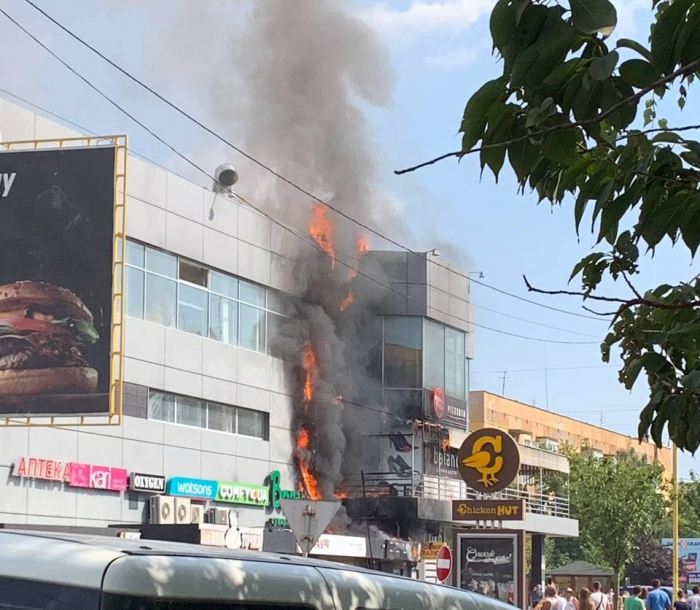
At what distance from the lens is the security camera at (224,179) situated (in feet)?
113

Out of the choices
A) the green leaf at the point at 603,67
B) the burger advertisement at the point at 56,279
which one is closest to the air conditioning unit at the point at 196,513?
the burger advertisement at the point at 56,279

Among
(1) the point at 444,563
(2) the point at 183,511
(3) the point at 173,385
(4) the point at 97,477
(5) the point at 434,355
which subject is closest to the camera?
(1) the point at 444,563

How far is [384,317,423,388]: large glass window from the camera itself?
4153 centimetres

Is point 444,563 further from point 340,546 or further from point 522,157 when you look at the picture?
point 522,157

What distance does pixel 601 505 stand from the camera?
198 ft

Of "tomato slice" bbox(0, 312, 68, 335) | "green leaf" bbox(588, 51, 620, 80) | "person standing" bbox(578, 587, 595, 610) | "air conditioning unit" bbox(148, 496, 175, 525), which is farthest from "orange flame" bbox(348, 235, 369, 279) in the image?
"green leaf" bbox(588, 51, 620, 80)

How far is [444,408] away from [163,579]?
130 feet

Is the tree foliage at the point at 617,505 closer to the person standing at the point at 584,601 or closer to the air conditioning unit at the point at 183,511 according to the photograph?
the air conditioning unit at the point at 183,511

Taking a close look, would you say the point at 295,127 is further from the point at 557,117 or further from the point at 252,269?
the point at 557,117

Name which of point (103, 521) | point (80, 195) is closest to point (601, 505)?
point (103, 521)

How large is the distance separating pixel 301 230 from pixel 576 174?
116 feet

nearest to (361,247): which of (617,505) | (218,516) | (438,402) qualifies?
(438,402)

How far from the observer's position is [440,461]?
41906 millimetres

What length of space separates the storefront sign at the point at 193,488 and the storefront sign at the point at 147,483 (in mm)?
390
